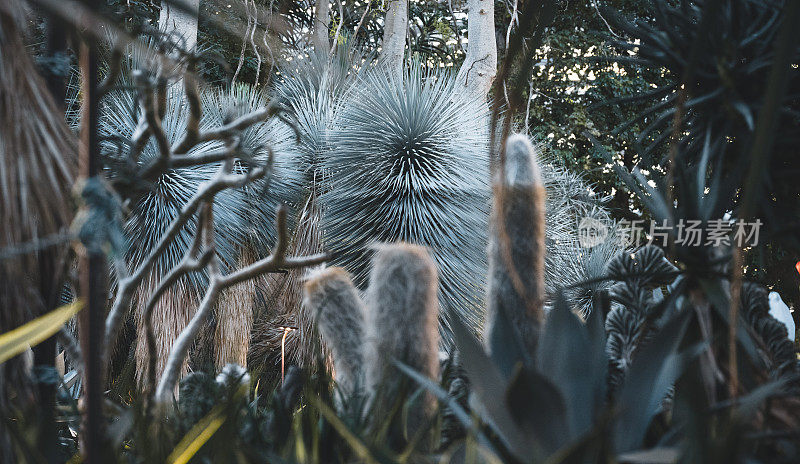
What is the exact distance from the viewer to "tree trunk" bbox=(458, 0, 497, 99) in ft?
19.4

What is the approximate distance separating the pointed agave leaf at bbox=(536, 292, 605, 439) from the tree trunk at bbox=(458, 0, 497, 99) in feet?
16.3

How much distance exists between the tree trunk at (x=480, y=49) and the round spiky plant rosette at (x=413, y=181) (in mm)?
455

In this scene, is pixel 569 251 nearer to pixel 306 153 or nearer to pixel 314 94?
pixel 306 153

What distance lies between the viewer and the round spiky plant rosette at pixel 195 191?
5176 mm

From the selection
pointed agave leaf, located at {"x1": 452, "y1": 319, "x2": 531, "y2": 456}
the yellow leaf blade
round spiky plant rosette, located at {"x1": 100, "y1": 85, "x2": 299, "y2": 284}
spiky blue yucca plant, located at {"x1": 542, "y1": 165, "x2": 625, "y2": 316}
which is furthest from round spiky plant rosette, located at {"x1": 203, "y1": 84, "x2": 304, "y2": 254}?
pointed agave leaf, located at {"x1": 452, "y1": 319, "x2": 531, "y2": 456}

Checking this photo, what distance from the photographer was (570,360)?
1.06 metres

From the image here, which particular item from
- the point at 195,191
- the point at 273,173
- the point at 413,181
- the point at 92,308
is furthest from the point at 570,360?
the point at 273,173

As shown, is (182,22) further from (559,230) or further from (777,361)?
(777,361)

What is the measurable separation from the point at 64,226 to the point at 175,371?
1.49 ft

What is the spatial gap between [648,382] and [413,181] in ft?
14.1

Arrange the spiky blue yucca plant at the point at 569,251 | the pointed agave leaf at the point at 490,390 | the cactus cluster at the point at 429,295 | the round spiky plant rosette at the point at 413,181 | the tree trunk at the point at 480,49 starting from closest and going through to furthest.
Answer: the pointed agave leaf at the point at 490,390
the cactus cluster at the point at 429,295
the round spiky plant rosette at the point at 413,181
the spiky blue yucca plant at the point at 569,251
the tree trunk at the point at 480,49

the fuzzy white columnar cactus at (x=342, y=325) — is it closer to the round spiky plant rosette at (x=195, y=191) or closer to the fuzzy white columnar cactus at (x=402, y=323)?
the fuzzy white columnar cactus at (x=402, y=323)

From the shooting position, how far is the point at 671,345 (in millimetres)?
957

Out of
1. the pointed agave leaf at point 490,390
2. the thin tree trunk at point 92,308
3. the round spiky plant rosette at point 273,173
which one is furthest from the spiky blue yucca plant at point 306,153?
the thin tree trunk at point 92,308
